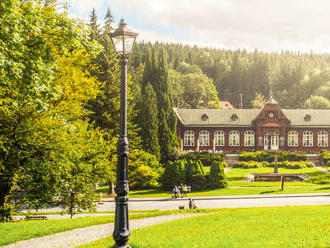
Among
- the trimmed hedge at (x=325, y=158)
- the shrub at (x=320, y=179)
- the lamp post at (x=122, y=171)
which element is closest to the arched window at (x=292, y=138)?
the trimmed hedge at (x=325, y=158)

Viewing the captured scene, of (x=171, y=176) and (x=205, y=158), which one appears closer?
(x=171, y=176)

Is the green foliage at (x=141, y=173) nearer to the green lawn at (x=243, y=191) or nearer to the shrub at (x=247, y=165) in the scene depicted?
the green lawn at (x=243, y=191)

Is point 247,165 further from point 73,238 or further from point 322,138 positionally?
point 73,238

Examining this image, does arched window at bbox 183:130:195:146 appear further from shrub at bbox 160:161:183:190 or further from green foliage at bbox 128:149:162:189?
shrub at bbox 160:161:183:190

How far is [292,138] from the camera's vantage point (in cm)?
6562

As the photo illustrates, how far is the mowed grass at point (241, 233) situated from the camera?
37.5ft

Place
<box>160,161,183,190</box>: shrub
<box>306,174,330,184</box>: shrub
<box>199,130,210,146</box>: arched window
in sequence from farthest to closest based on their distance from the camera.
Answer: <box>199,130,210,146</box>: arched window
<box>306,174,330,184</box>: shrub
<box>160,161,183,190</box>: shrub

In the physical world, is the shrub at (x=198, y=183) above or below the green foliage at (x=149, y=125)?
below

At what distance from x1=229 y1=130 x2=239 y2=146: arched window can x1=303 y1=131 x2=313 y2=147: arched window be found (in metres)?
11.1

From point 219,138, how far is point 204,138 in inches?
97.5

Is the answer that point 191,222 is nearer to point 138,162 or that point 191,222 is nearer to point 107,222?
point 107,222

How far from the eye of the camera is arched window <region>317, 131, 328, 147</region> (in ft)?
215

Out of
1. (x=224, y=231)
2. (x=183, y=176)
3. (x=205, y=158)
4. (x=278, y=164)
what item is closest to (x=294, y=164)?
(x=278, y=164)

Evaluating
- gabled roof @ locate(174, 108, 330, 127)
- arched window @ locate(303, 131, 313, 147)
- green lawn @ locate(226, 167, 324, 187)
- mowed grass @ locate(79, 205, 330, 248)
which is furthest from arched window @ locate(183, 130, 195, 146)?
mowed grass @ locate(79, 205, 330, 248)
